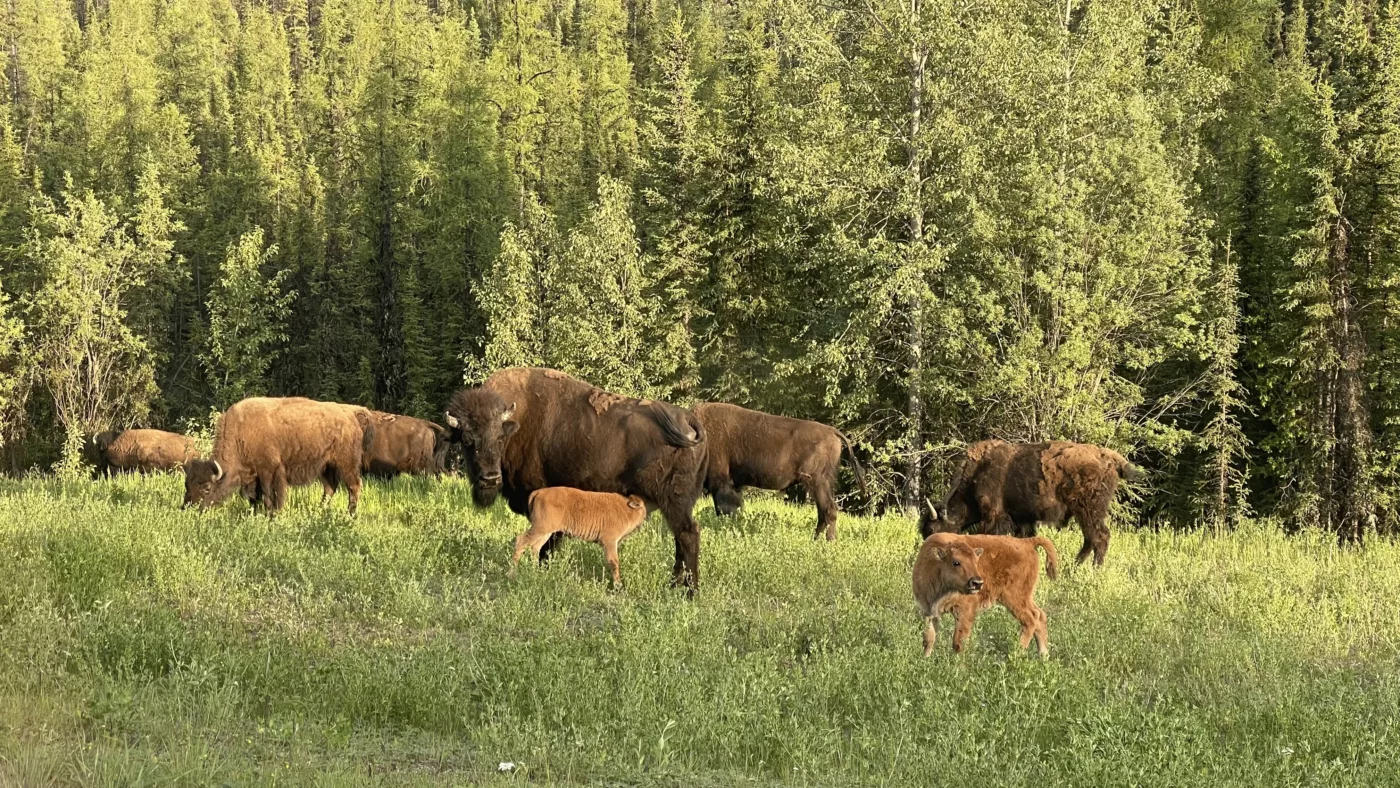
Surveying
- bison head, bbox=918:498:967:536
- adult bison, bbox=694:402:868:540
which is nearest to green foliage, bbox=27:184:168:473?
adult bison, bbox=694:402:868:540

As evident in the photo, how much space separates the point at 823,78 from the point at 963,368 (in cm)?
745

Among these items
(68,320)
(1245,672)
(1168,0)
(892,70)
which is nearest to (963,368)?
(892,70)

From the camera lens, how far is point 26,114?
77.8 m

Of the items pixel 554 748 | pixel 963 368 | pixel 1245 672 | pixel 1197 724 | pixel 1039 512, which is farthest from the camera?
pixel 963 368

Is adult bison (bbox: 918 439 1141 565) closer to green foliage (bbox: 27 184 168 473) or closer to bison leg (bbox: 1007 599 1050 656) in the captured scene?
bison leg (bbox: 1007 599 1050 656)

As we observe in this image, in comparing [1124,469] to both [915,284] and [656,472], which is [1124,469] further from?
[915,284]

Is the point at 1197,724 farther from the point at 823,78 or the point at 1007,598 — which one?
the point at 823,78

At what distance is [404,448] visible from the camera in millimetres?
21266

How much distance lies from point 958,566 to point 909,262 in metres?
15.1

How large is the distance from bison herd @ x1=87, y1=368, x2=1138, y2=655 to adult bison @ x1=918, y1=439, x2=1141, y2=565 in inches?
0.7

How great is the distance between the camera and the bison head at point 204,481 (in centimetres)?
1412

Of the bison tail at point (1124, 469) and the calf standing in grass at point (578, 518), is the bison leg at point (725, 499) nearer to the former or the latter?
the bison tail at point (1124, 469)

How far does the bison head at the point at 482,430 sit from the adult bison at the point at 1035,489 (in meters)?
5.60

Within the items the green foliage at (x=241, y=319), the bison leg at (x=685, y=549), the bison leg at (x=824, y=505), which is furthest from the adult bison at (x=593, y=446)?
the green foliage at (x=241, y=319)
